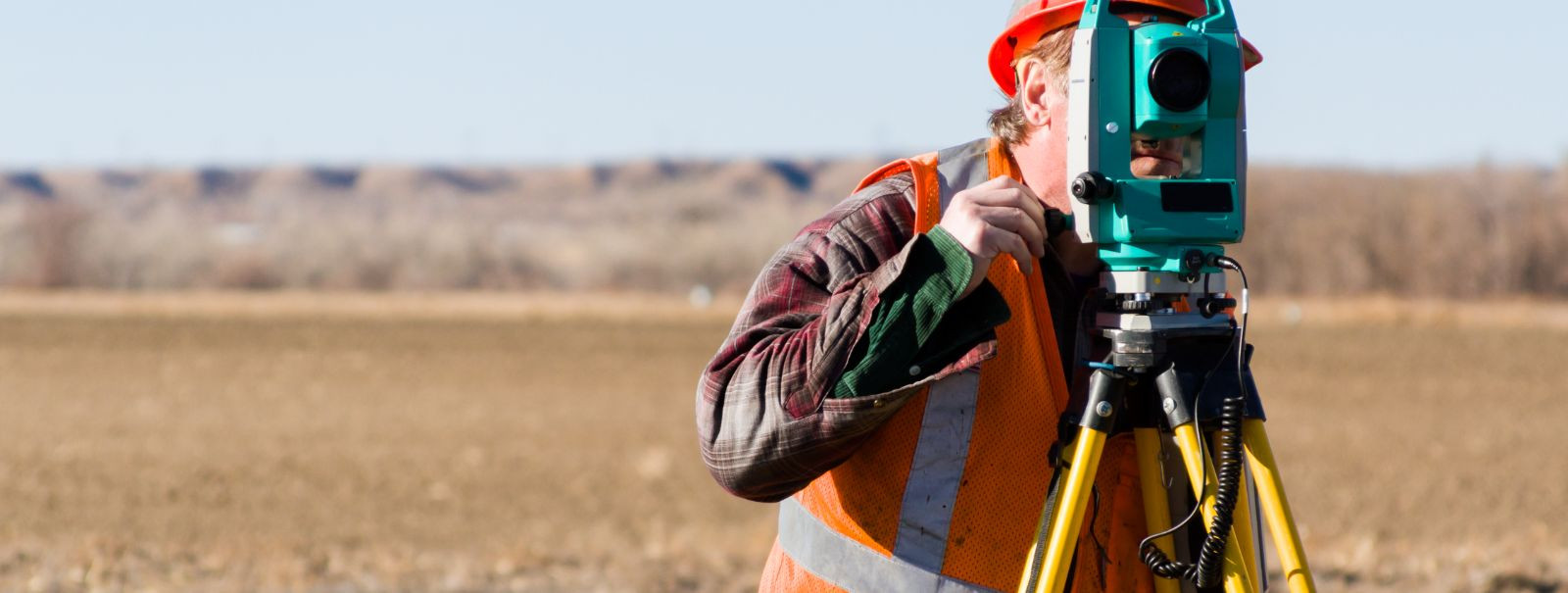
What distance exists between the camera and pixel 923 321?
5.23 ft

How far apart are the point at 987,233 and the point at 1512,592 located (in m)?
4.21

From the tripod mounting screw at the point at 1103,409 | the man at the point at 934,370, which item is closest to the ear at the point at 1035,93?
the man at the point at 934,370

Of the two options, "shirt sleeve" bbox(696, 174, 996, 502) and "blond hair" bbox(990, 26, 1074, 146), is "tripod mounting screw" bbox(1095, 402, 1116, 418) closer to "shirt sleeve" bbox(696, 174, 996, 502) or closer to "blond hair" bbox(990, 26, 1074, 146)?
"shirt sleeve" bbox(696, 174, 996, 502)

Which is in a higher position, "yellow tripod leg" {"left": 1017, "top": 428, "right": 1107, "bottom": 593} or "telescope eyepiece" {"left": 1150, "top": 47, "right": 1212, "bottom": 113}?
"telescope eyepiece" {"left": 1150, "top": 47, "right": 1212, "bottom": 113}

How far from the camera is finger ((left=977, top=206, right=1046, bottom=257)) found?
1.57 m

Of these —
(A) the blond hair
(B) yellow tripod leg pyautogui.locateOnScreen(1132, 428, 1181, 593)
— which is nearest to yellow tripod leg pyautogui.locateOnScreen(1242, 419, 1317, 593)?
(B) yellow tripod leg pyautogui.locateOnScreen(1132, 428, 1181, 593)

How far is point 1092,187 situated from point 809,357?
13.7 inches

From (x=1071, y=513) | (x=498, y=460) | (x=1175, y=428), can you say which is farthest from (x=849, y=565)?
(x=498, y=460)

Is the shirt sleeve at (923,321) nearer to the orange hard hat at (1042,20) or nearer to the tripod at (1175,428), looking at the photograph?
the tripod at (1175,428)

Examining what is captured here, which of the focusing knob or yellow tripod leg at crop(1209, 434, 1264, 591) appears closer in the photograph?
the focusing knob

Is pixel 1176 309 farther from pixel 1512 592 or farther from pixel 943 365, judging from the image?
pixel 1512 592

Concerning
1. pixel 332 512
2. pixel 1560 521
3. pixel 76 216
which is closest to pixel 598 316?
pixel 332 512

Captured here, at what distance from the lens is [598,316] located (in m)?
29.8

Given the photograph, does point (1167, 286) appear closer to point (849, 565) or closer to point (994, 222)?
point (994, 222)
